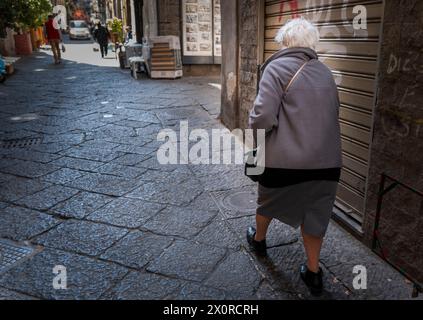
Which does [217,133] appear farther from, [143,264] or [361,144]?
[143,264]

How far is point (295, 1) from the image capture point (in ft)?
13.3

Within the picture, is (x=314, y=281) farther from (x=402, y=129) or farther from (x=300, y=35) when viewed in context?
Result: (x=300, y=35)

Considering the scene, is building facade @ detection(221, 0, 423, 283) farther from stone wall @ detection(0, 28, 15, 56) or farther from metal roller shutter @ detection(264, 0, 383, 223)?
stone wall @ detection(0, 28, 15, 56)

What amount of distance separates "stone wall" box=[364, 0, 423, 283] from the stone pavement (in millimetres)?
253

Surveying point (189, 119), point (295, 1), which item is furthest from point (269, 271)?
point (189, 119)

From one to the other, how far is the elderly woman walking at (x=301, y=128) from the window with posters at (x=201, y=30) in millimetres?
9930

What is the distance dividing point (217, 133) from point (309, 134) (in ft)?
12.6

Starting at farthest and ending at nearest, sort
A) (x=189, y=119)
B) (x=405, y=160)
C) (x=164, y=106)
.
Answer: (x=164, y=106) → (x=189, y=119) → (x=405, y=160)

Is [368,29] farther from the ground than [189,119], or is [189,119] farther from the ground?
[368,29]

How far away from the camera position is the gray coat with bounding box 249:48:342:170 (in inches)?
86.5
